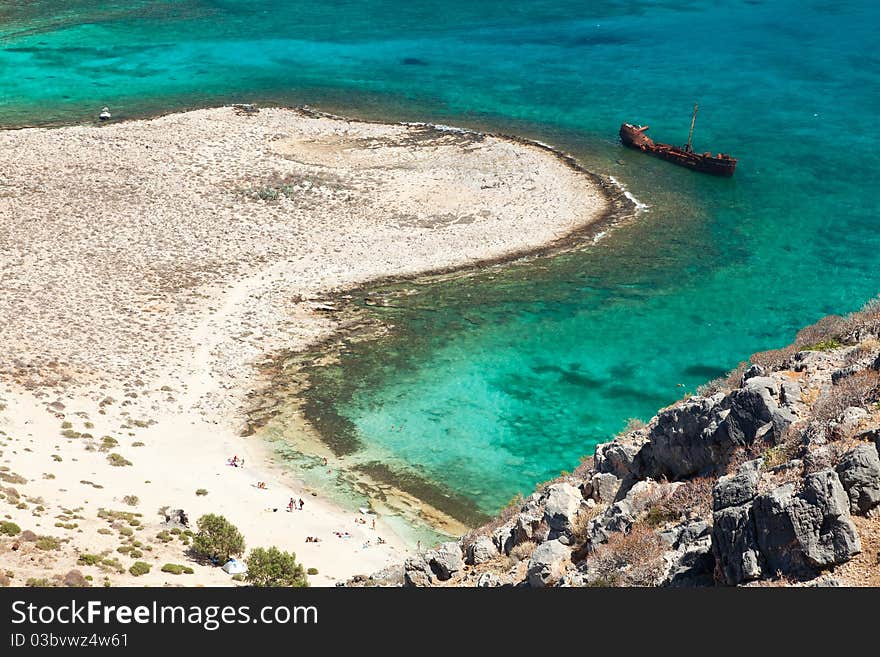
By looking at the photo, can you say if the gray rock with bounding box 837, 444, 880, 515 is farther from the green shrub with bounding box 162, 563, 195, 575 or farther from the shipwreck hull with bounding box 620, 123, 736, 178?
the shipwreck hull with bounding box 620, 123, 736, 178

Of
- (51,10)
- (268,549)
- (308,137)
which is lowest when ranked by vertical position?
(268,549)

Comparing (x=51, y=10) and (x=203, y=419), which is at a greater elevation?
(x=51, y=10)

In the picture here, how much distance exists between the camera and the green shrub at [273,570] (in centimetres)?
2811

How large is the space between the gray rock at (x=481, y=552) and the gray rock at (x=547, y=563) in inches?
93.4

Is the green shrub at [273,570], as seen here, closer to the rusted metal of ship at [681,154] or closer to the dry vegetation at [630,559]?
the dry vegetation at [630,559]

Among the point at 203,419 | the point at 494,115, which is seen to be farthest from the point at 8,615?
the point at 494,115

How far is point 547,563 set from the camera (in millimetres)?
20922

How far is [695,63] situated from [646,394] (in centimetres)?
6575

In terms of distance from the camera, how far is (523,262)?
56.6 metres

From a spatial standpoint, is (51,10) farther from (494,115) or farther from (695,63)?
(695,63)

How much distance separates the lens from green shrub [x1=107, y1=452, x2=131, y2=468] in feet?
117

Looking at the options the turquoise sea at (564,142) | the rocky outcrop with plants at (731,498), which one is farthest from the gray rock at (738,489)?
the turquoise sea at (564,142)

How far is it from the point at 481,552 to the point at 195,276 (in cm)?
3202

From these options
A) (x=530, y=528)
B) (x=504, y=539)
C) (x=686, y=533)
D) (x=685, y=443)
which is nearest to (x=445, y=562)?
(x=504, y=539)
